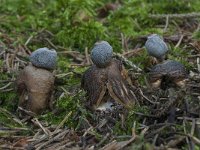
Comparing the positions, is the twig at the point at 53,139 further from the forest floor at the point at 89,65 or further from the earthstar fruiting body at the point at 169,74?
the earthstar fruiting body at the point at 169,74

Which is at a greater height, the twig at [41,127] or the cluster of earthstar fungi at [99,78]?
the cluster of earthstar fungi at [99,78]

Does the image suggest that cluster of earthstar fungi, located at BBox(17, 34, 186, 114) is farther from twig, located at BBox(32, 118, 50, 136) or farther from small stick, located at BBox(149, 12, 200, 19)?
small stick, located at BBox(149, 12, 200, 19)

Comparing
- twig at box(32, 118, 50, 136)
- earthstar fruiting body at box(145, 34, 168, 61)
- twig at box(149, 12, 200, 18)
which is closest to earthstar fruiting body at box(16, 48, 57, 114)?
twig at box(32, 118, 50, 136)

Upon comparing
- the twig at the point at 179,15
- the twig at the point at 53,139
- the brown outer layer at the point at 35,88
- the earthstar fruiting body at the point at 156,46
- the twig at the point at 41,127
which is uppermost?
the twig at the point at 179,15

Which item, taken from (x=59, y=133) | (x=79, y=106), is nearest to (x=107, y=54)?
(x=79, y=106)

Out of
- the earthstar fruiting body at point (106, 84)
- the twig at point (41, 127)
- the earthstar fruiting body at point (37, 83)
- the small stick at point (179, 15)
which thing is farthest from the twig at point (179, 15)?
the twig at point (41, 127)

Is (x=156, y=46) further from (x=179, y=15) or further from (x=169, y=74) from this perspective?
(x=179, y=15)

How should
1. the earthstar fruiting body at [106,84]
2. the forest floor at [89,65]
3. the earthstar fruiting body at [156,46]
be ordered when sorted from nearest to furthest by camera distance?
the forest floor at [89,65] < the earthstar fruiting body at [106,84] < the earthstar fruiting body at [156,46]

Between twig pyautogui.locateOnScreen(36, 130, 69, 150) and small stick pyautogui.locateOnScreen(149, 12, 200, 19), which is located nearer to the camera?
twig pyautogui.locateOnScreen(36, 130, 69, 150)
